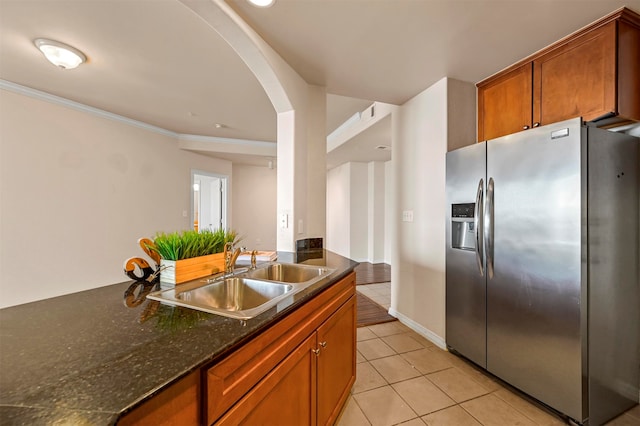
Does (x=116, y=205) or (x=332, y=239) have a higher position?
(x=116, y=205)

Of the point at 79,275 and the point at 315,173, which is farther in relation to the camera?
the point at 79,275

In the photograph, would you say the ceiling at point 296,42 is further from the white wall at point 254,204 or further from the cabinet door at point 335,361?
the white wall at point 254,204

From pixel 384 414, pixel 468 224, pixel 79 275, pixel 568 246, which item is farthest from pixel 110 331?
pixel 79 275

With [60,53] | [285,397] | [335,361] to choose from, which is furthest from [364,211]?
[285,397]

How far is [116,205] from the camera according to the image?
12.8ft

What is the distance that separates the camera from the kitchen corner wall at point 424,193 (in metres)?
2.49

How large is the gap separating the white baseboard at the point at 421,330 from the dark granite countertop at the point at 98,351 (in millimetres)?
1942

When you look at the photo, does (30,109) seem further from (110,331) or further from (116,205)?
(110,331)

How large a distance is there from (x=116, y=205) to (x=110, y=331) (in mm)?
3889

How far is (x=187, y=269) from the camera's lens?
1.36 metres

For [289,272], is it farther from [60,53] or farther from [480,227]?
[60,53]

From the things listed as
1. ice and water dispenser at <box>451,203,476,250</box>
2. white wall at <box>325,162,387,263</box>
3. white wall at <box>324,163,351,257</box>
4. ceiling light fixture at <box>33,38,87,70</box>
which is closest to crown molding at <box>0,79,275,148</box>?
ceiling light fixture at <box>33,38,87,70</box>

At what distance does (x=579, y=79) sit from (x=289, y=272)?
2350 millimetres

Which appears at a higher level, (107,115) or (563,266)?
(107,115)
